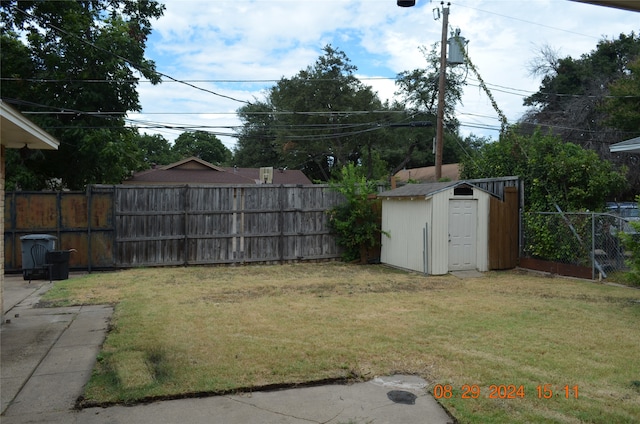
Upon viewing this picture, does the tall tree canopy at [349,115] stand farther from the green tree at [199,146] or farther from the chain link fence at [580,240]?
the green tree at [199,146]

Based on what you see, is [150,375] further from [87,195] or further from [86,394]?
[87,195]

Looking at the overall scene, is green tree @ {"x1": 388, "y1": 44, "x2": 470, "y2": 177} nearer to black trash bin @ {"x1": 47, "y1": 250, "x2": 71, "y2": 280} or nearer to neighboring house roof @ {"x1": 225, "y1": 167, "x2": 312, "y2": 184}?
neighboring house roof @ {"x1": 225, "y1": 167, "x2": 312, "y2": 184}

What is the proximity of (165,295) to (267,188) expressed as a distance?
17.8ft

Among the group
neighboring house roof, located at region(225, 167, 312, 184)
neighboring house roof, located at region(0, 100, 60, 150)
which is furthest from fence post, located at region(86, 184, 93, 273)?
neighboring house roof, located at region(225, 167, 312, 184)

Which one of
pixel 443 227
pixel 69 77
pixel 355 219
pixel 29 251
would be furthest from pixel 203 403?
pixel 69 77

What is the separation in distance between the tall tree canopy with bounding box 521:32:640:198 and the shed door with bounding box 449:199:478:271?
33.2ft

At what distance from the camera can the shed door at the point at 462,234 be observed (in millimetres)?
12141

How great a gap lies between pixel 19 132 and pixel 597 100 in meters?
28.1

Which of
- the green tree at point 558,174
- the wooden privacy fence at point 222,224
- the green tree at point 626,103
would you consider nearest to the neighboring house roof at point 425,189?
the green tree at point 558,174

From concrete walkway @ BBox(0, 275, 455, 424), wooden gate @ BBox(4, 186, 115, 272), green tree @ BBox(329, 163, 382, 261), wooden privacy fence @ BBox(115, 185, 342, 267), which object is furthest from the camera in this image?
green tree @ BBox(329, 163, 382, 261)
